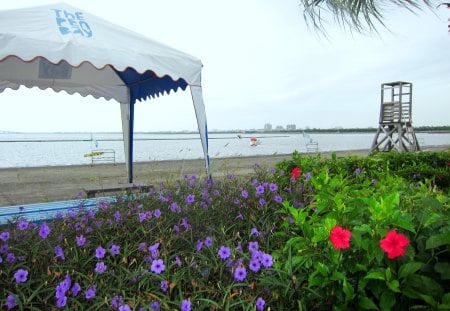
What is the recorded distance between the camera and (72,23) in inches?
214

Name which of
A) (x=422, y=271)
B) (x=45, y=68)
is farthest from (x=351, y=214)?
(x=45, y=68)

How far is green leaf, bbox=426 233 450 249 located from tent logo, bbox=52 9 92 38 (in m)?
5.06

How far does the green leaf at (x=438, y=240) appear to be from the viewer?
1.41 meters

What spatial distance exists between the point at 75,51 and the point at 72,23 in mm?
783

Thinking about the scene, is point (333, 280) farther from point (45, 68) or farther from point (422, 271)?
point (45, 68)

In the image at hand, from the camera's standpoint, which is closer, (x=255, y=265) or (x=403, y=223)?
(x=403, y=223)

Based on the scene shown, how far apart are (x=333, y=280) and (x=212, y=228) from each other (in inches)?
44.3

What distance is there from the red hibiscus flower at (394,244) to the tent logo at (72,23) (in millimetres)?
5008

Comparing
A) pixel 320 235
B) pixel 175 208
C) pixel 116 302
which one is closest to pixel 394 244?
pixel 320 235

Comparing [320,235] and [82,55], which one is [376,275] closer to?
[320,235]

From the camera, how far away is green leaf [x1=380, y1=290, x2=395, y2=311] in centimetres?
140

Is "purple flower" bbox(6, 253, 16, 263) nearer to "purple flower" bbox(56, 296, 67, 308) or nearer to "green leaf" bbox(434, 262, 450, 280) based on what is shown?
"purple flower" bbox(56, 296, 67, 308)

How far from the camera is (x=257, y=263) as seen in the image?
166 centimetres

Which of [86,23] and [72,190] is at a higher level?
[86,23]
